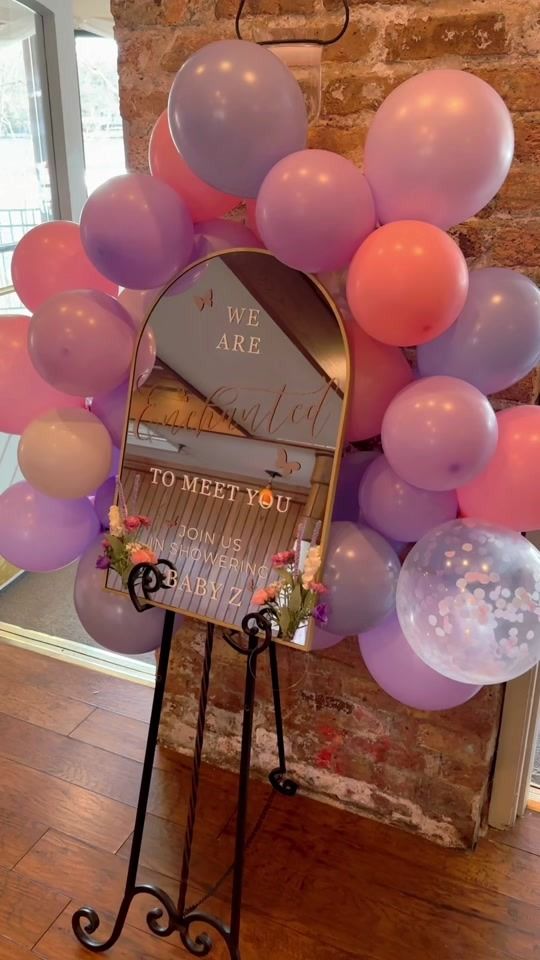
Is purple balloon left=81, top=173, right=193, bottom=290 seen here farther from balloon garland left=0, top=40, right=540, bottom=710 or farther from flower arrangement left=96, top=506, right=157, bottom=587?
flower arrangement left=96, top=506, right=157, bottom=587

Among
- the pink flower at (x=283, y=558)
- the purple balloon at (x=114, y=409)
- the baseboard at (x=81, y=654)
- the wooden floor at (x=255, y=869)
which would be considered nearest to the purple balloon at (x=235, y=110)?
the purple balloon at (x=114, y=409)

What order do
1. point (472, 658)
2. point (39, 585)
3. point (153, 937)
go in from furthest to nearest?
point (39, 585) < point (153, 937) < point (472, 658)

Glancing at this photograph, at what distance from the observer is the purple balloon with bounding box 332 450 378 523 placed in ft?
4.75

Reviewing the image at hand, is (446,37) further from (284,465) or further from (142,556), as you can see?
(142,556)

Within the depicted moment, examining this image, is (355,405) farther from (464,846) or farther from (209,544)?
(464,846)

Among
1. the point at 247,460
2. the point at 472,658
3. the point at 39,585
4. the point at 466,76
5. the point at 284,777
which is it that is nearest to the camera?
the point at 466,76

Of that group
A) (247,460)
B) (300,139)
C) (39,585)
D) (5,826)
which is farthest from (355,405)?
(39,585)

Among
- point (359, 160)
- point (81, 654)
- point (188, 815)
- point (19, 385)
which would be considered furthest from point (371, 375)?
point (81, 654)

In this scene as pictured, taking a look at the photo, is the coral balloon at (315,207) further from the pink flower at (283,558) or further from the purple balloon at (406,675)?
the purple balloon at (406,675)

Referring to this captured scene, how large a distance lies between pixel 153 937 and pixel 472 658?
3.07ft

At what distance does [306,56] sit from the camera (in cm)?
129

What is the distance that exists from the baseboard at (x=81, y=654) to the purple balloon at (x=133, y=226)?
1.39 metres

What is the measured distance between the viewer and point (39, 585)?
2904 millimetres

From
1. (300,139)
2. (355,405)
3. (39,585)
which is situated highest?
(300,139)
